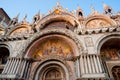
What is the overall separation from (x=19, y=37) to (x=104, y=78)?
28.3 ft

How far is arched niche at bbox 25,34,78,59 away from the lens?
10676 mm

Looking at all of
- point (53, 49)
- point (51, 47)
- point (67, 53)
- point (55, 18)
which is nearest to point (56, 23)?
point (55, 18)

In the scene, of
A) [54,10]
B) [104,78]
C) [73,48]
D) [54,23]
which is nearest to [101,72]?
[104,78]

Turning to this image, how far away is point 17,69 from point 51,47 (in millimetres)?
3739

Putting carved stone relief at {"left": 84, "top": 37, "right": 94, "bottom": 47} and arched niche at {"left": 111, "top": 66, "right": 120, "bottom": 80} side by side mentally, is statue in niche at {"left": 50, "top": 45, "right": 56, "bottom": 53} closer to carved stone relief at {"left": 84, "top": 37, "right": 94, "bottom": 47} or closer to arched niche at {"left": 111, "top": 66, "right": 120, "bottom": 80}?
carved stone relief at {"left": 84, "top": 37, "right": 94, "bottom": 47}

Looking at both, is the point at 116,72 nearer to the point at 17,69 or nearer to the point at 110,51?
the point at 110,51

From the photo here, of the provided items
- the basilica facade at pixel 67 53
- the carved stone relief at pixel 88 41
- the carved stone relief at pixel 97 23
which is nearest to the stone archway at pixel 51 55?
the basilica facade at pixel 67 53

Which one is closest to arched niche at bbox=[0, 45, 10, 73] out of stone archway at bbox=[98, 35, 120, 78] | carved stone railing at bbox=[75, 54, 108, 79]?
carved stone railing at bbox=[75, 54, 108, 79]

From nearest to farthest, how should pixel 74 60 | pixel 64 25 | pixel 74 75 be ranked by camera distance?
pixel 74 75, pixel 74 60, pixel 64 25

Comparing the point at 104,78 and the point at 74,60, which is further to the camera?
the point at 74,60

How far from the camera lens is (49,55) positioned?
35.3 feet

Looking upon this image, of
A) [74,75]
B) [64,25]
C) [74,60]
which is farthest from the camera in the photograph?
[64,25]

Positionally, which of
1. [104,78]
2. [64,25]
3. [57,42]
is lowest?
[104,78]

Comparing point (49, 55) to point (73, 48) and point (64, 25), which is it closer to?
point (73, 48)
